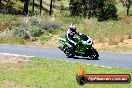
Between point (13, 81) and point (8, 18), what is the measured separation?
64.0 ft

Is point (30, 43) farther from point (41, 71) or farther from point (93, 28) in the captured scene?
point (41, 71)

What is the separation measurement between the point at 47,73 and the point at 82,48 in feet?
18.1

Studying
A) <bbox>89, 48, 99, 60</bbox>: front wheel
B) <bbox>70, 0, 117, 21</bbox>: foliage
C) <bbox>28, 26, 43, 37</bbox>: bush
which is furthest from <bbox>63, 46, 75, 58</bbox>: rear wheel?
<bbox>70, 0, 117, 21</bbox>: foliage

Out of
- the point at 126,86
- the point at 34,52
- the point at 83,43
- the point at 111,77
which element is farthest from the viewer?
the point at 34,52

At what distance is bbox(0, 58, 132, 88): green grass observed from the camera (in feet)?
48.8

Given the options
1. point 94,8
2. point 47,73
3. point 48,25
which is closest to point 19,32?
point 48,25

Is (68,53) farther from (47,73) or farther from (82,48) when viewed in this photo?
(47,73)

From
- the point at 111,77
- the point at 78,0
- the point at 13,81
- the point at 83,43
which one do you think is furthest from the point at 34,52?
the point at 78,0

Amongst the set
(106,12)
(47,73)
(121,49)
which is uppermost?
(47,73)

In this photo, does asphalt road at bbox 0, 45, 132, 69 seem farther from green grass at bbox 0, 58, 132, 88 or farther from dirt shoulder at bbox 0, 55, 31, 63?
dirt shoulder at bbox 0, 55, 31, 63

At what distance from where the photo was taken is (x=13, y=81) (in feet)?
49.5

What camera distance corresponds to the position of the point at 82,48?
21891 millimetres

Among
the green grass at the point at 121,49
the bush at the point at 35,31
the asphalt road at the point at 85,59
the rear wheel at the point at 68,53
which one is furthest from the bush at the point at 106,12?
the rear wheel at the point at 68,53

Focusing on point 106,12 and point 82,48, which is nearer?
point 82,48
